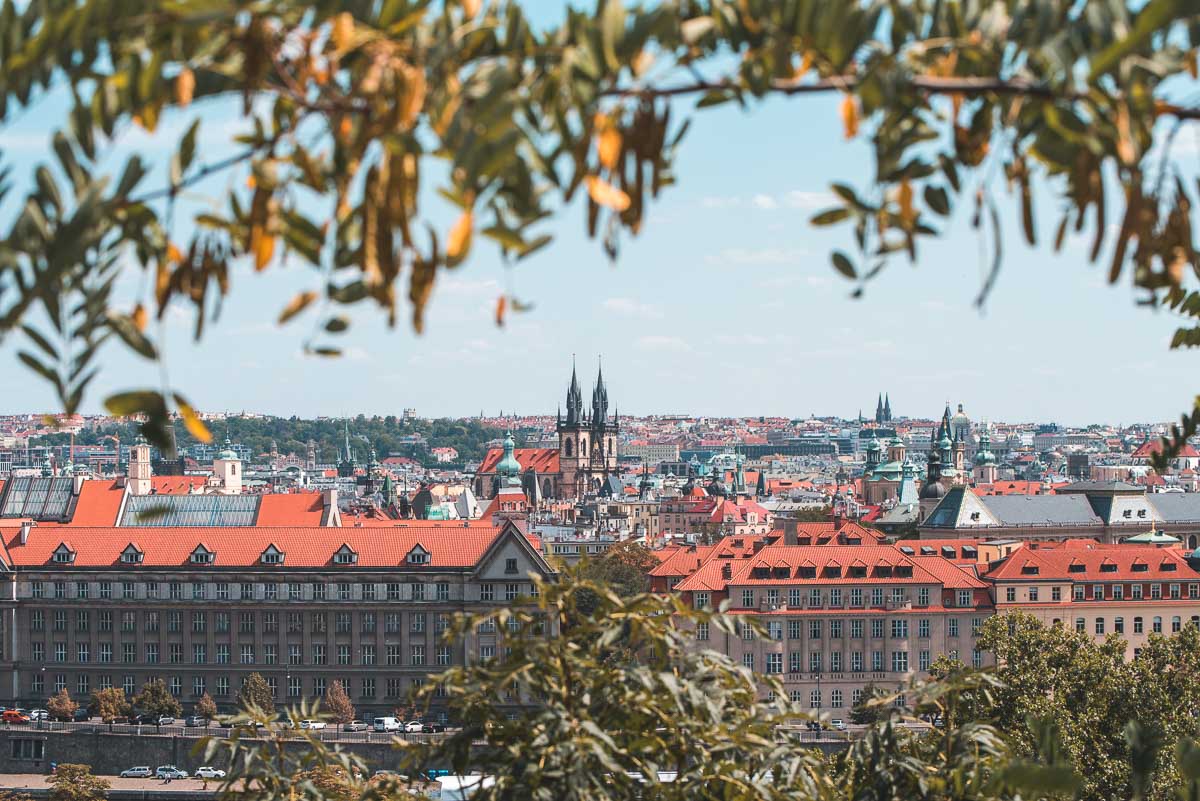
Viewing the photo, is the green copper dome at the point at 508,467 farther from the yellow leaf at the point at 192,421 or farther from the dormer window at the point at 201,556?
the yellow leaf at the point at 192,421

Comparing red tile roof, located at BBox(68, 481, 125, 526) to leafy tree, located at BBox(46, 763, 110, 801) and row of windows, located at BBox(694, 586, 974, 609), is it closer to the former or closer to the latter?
row of windows, located at BBox(694, 586, 974, 609)

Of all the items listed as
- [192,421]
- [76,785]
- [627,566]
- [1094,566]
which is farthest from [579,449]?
[192,421]

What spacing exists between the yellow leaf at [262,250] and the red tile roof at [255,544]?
5146 cm

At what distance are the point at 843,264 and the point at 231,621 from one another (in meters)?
53.9

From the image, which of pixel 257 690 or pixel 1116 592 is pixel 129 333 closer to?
pixel 257 690

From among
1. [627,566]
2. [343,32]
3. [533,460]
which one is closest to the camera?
[343,32]

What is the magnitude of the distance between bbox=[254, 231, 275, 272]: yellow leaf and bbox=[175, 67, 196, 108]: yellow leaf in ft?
1.09

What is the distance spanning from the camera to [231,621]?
182 feet

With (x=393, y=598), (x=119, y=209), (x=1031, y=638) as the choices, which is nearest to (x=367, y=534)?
(x=393, y=598)

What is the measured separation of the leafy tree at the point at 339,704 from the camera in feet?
168

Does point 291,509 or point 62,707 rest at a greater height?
point 291,509

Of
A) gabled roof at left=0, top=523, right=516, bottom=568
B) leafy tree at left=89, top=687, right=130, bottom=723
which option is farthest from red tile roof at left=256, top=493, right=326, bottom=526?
leafy tree at left=89, top=687, right=130, bottom=723

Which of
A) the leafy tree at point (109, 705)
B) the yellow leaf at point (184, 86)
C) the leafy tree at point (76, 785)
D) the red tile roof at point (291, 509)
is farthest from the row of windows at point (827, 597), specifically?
the yellow leaf at point (184, 86)

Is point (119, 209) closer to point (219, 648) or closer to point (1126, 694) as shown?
point (1126, 694)
